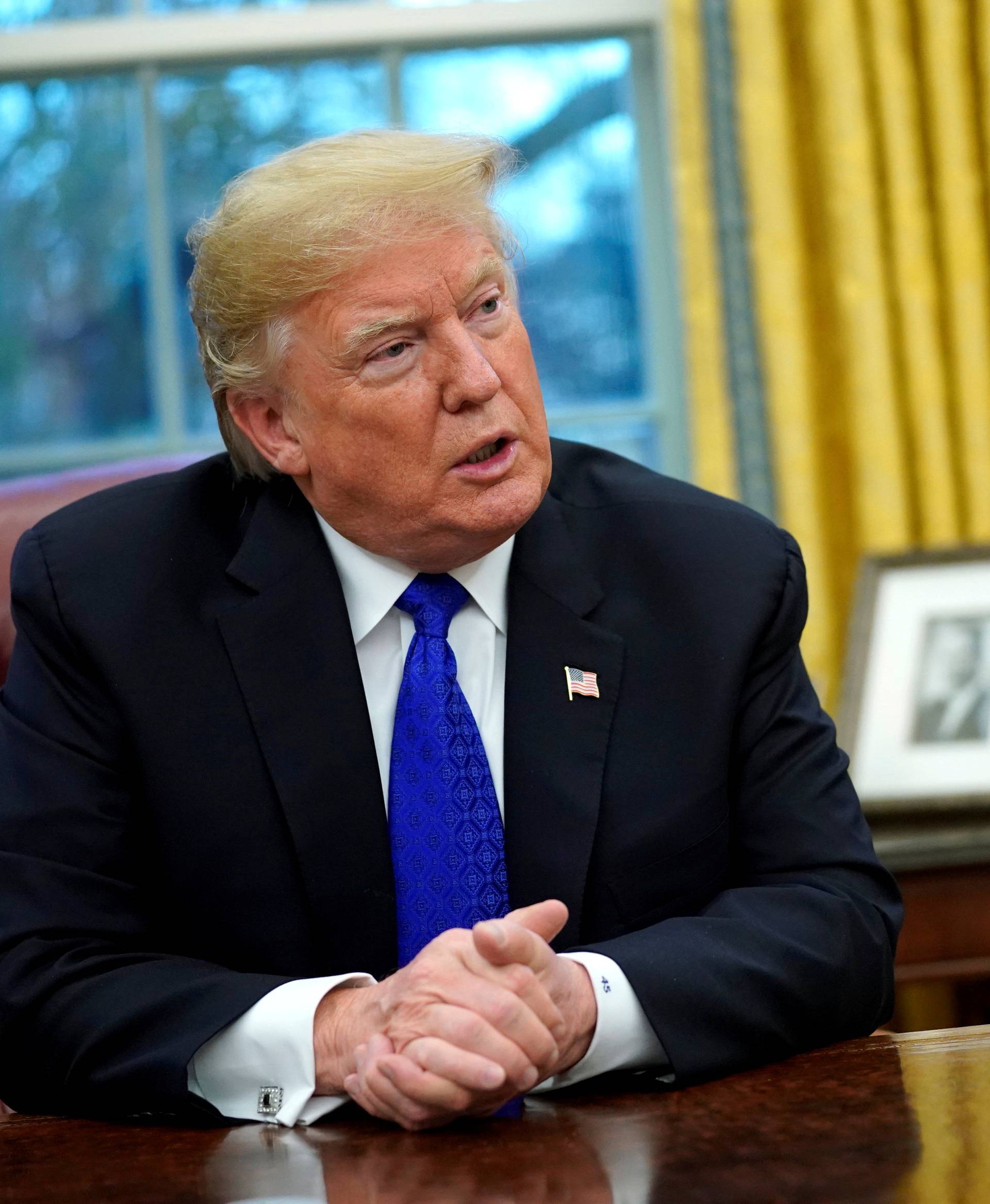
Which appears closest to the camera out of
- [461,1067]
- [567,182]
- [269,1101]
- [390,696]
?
[461,1067]

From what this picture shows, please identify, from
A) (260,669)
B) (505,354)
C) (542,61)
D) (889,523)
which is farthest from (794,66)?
(260,669)

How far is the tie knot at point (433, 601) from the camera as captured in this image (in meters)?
1.61

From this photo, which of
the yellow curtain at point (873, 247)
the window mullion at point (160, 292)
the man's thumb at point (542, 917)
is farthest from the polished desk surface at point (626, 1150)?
the window mullion at point (160, 292)

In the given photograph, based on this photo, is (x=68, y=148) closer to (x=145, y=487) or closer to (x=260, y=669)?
(x=145, y=487)

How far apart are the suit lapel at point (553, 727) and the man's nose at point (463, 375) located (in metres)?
0.20

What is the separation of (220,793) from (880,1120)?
0.76 m

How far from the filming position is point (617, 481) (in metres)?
1.79

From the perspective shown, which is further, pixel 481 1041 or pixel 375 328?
pixel 375 328

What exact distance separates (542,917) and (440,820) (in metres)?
Result: 0.28

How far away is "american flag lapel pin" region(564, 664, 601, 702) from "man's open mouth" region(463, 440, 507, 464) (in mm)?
240

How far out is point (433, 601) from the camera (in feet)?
5.38

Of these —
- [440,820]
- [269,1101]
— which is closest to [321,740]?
[440,820]

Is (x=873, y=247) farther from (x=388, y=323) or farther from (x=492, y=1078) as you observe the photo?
(x=492, y=1078)

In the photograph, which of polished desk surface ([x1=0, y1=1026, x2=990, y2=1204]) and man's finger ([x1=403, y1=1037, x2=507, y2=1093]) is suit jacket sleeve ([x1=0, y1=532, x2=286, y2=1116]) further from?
man's finger ([x1=403, y1=1037, x2=507, y2=1093])
